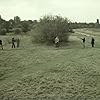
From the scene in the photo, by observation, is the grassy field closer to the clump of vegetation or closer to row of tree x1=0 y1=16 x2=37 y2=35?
the clump of vegetation

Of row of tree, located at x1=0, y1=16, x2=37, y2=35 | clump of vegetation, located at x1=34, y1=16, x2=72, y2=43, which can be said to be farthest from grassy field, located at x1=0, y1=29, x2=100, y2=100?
row of tree, located at x1=0, y1=16, x2=37, y2=35

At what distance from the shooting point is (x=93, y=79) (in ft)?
58.8

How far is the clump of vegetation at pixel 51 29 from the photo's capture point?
4341 cm

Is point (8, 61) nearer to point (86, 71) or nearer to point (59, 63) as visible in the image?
point (59, 63)

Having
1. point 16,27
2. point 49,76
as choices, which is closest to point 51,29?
point 49,76

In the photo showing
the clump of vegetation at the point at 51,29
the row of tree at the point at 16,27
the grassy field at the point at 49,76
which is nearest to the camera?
the grassy field at the point at 49,76

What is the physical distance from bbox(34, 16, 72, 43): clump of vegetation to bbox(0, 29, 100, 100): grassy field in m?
16.5

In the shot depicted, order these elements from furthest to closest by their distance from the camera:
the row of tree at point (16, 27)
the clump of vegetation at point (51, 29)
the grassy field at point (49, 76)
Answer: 1. the row of tree at point (16, 27)
2. the clump of vegetation at point (51, 29)
3. the grassy field at point (49, 76)

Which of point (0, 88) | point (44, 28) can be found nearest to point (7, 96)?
point (0, 88)

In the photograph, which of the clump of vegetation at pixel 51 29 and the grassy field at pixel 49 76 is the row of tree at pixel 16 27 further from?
the grassy field at pixel 49 76

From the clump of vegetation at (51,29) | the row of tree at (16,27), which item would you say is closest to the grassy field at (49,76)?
the clump of vegetation at (51,29)

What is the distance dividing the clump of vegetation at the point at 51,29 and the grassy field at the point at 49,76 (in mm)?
16469

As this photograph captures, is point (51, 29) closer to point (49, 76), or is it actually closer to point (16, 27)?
point (49, 76)

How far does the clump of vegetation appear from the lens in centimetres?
4341
